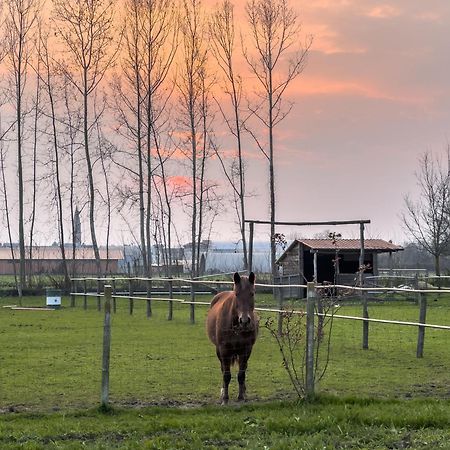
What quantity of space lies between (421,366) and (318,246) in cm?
2030

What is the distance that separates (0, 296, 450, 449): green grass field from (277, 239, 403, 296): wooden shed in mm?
14078

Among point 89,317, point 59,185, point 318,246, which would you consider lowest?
point 89,317

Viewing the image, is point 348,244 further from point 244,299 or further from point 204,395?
point 244,299

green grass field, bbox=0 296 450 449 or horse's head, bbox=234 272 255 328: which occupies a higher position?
horse's head, bbox=234 272 255 328

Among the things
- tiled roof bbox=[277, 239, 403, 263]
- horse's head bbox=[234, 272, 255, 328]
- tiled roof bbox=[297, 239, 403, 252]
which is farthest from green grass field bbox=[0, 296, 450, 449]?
tiled roof bbox=[297, 239, 403, 252]

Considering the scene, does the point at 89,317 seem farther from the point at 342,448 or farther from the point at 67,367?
the point at 342,448

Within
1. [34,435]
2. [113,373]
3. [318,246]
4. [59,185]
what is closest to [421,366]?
[113,373]

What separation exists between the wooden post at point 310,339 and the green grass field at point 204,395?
0.67 feet

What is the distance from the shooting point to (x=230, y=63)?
30828mm

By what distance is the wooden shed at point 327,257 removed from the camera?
1240 inches

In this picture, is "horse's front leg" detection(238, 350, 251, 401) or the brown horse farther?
"horse's front leg" detection(238, 350, 251, 401)

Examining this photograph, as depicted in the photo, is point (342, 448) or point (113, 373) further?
point (113, 373)

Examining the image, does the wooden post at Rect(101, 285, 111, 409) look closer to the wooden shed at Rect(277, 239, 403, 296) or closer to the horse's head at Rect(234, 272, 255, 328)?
the horse's head at Rect(234, 272, 255, 328)

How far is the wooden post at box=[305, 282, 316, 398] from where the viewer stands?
308 inches
